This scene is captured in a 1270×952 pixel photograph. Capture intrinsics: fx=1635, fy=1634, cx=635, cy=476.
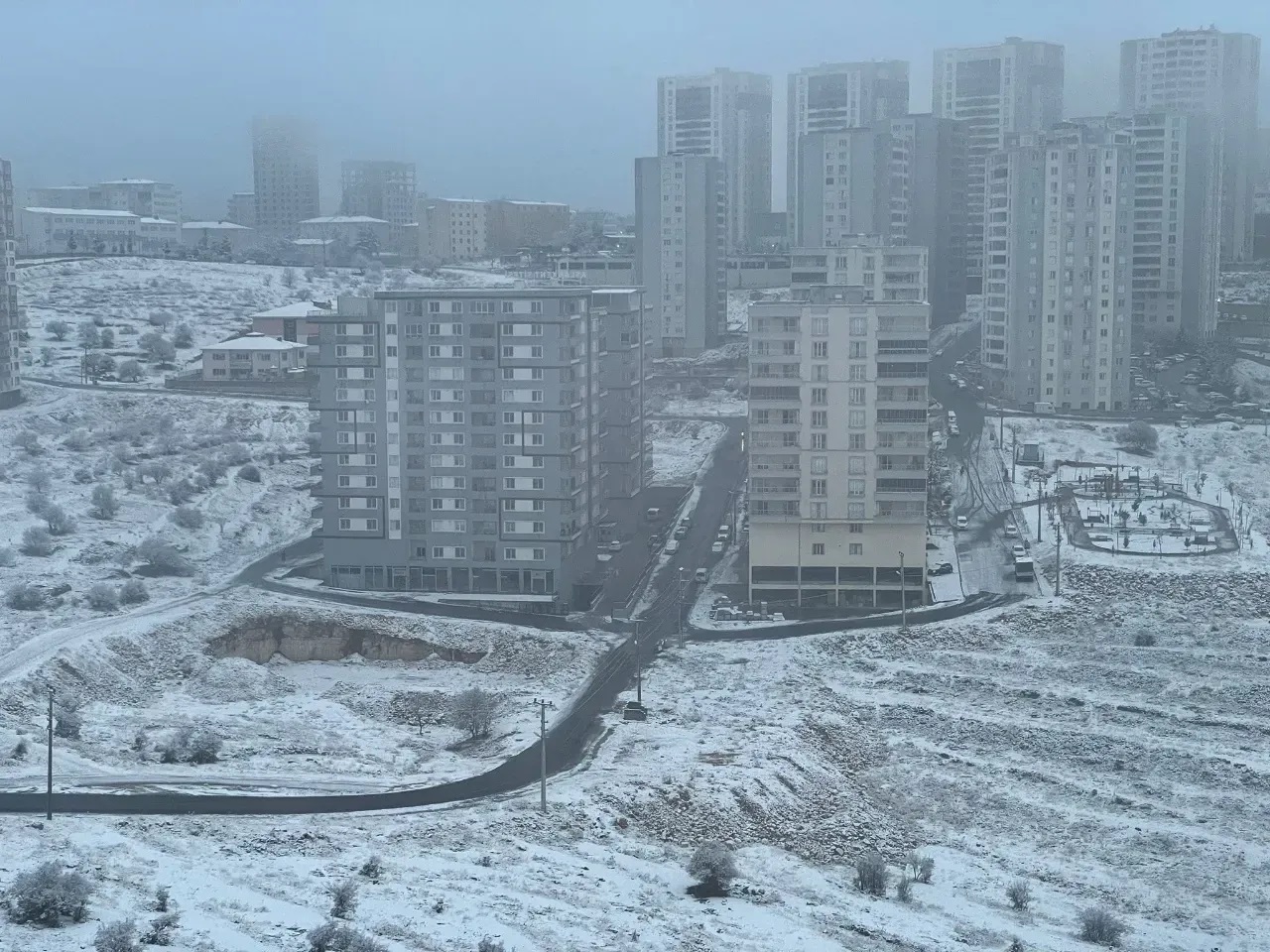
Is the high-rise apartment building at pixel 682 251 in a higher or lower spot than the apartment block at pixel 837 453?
higher

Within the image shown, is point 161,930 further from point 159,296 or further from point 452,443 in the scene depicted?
point 159,296

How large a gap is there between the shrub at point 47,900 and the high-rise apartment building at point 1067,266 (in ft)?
133

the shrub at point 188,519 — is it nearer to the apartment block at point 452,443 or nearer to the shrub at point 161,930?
the apartment block at point 452,443

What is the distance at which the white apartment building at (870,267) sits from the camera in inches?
1811

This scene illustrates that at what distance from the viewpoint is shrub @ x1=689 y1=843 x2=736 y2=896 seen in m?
18.4

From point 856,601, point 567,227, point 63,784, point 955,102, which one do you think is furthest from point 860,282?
point 567,227

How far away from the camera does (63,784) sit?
69.1 feet

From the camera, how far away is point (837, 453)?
106 ft

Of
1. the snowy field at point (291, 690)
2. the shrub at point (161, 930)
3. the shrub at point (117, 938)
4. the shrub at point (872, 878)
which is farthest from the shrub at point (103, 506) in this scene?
the shrub at point (872, 878)

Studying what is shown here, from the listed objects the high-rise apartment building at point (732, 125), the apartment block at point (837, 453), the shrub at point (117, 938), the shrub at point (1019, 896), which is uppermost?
the high-rise apartment building at point (732, 125)

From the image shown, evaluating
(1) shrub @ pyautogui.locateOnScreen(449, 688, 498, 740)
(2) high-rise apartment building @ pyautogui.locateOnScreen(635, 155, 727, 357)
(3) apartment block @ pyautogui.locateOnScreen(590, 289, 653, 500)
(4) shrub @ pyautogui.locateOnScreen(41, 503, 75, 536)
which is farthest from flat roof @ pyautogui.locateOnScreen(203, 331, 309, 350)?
(1) shrub @ pyautogui.locateOnScreen(449, 688, 498, 740)

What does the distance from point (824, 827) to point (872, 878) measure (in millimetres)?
2408

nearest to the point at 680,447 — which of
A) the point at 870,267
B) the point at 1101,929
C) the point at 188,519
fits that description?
the point at 870,267

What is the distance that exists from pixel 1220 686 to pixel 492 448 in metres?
14.5
